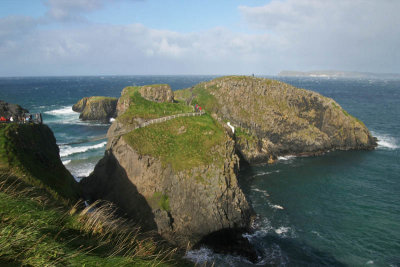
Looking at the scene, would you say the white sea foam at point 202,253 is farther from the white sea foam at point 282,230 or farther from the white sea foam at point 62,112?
the white sea foam at point 62,112

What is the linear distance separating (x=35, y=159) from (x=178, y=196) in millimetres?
16337

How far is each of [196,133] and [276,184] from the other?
19.2 metres

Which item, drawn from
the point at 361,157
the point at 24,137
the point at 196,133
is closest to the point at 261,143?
the point at 361,157

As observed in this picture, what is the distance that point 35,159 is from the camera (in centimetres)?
2644

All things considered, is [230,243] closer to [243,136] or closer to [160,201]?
[160,201]

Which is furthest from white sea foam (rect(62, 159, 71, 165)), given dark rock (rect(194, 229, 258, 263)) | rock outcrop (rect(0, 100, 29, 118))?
dark rock (rect(194, 229, 258, 263))

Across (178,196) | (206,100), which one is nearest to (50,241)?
(178,196)

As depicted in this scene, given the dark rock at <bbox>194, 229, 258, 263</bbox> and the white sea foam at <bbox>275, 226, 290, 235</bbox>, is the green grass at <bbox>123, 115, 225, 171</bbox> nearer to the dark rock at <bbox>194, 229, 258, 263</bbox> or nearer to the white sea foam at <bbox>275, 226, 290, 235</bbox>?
the dark rock at <bbox>194, 229, 258, 263</bbox>

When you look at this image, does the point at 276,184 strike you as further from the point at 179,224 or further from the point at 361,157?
the point at 361,157

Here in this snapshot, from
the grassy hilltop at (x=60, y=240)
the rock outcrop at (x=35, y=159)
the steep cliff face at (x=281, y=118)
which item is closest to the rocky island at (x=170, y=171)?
the rock outcrop at (x=35, y=159)

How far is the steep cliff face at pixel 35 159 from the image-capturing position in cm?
2300

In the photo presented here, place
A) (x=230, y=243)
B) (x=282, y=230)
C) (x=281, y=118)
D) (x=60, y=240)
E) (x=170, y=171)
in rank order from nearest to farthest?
(x=60, y=240)
(x=230, y=243)
(x=282, y=230)
(x=170, y=171)
(x=281, y=118)

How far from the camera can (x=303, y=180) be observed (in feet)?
154

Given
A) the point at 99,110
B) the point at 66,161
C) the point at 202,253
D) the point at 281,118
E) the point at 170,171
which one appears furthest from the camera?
the point at 99,110
